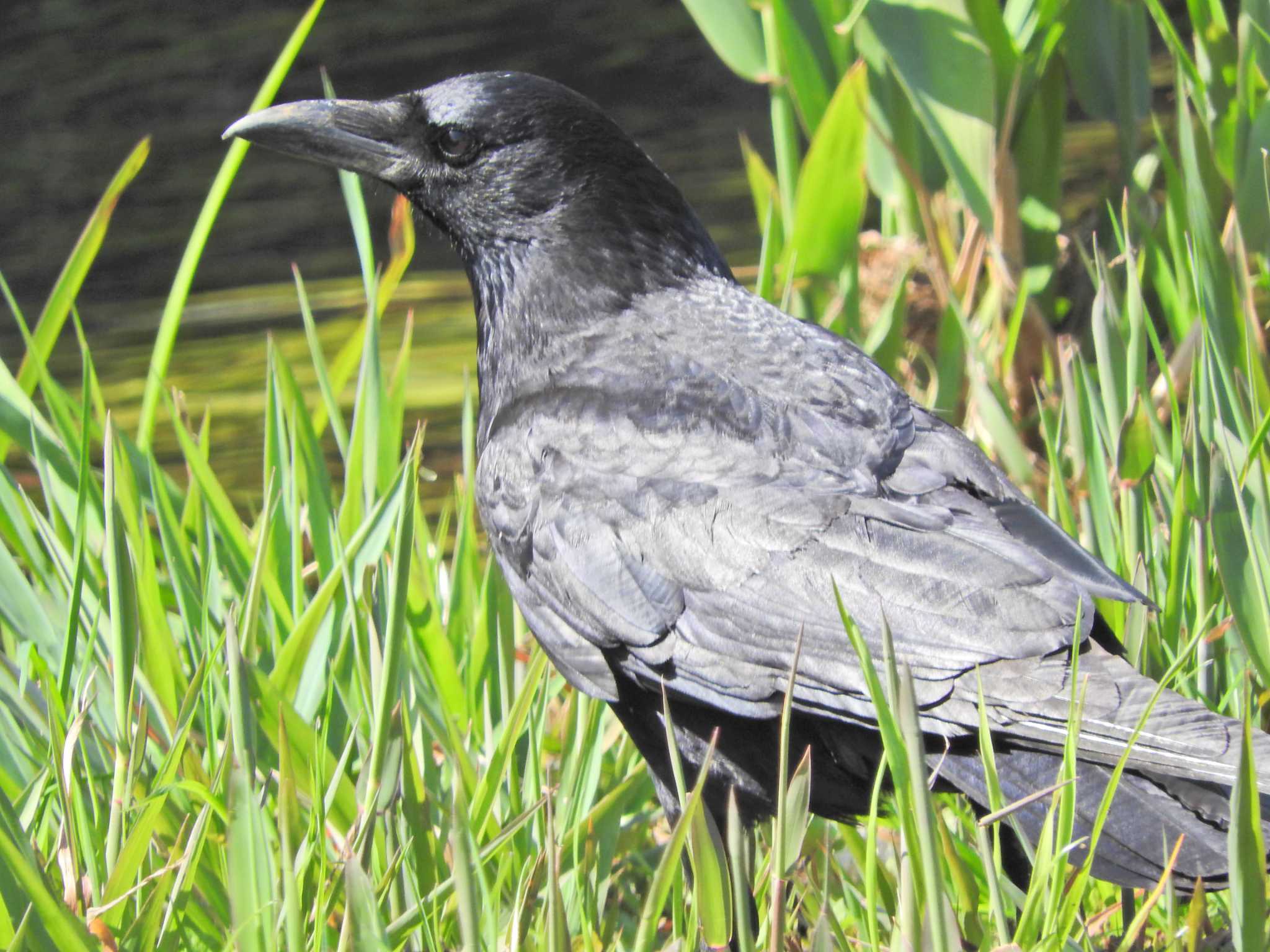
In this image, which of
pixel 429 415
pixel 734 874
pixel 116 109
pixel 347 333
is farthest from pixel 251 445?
pixel 116 109

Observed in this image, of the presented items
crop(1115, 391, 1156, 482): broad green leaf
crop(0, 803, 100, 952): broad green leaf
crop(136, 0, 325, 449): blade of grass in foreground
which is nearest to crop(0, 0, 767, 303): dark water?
crop(136, 0, 325, 449): blade of grass in foreground

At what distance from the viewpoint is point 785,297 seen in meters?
2.82

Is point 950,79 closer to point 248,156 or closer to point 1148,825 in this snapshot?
point 1148,825

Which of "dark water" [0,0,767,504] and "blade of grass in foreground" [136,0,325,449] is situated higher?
"blade of grass in foreground" [136,0,325,449]

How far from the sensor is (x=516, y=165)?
8.50 ft

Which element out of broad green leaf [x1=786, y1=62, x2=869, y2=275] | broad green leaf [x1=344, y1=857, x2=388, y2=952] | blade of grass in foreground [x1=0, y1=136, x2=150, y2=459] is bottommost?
broad green leaf [x1=344, y1=857, x2=388, y2=952]

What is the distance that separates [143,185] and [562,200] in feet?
16.0

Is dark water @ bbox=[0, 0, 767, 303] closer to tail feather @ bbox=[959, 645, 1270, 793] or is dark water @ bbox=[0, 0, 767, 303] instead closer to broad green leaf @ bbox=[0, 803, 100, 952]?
tail feather @ bbox=[959, 645, 1270, 793]

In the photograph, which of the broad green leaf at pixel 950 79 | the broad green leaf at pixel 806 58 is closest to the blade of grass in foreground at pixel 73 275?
the broad green leaf at pixel 806 58

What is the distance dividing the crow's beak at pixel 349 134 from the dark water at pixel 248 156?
77 centimetres

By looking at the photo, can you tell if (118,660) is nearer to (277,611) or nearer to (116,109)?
(277,611)

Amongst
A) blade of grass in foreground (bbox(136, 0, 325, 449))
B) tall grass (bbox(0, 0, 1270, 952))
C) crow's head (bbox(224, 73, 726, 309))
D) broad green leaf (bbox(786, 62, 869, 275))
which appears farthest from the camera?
broad green leaf (bbox(786, 62, 869, 275))

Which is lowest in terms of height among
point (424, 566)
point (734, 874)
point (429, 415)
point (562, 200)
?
point (429, 415)

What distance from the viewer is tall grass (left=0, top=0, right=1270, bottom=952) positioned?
147cm
